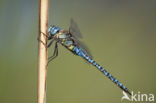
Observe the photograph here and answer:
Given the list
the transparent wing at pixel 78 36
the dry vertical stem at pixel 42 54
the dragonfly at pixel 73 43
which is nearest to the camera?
the dry vertical stem at pixel 42 54

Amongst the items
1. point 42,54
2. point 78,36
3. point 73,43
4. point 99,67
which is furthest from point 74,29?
point 42,54

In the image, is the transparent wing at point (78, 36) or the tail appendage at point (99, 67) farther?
the transparent wing at point (78, 36)

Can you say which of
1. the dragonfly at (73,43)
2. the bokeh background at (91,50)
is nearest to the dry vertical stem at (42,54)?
the dragonfly at (73,43)

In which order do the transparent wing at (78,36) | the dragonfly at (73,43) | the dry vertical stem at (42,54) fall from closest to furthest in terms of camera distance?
1. the dry vertical stem at (42,54)
2. the dragonfly at (73,43)
3. the transparent wing at (78,36)

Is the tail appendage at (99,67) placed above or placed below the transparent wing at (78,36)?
below

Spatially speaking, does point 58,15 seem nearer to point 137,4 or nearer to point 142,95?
point 137,4

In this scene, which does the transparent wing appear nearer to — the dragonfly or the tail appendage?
the dragonfly

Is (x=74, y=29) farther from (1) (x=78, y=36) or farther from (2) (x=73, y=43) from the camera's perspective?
(2) (x=73, y=43)

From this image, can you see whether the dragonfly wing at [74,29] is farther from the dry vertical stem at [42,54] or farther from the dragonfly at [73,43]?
the dry vertical stem at [42,54]
